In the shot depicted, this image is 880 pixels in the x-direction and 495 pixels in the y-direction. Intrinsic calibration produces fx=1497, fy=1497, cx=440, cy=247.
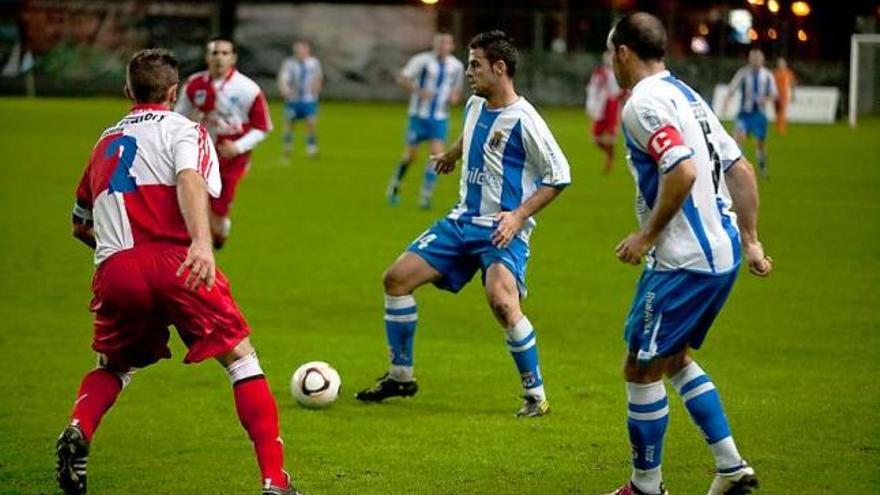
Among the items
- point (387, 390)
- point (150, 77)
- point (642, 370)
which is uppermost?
point (150, 77)

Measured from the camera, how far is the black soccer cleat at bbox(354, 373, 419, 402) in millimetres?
9000

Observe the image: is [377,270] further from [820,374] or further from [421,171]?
[421,171]

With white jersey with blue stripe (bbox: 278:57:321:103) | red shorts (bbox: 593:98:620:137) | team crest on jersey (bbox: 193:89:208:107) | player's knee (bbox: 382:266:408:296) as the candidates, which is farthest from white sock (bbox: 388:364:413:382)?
white jersey with blue stripe (bbox: 278:57:321:103)

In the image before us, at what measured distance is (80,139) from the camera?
30500 millimetres

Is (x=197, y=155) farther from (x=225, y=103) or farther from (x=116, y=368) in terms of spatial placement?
(x=225, y=103)

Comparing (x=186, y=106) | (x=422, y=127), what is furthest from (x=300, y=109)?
(x=186, y=106)

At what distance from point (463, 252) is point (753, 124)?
20.2 metres

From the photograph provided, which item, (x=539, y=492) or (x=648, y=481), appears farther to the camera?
(x=539, y=492)

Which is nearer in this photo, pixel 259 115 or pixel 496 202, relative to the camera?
pixel 496 202

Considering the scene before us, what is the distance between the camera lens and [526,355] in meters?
8.52

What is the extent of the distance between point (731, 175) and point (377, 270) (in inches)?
340

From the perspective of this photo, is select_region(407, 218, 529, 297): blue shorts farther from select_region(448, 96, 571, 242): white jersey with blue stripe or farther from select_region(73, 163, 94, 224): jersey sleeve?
select_region(73, 163, 94, 224): jersey sleeve

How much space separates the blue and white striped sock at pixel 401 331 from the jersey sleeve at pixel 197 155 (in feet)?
8.34

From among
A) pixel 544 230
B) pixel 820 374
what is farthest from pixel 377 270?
pixel 820 374
